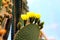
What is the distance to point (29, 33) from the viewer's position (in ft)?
3.28

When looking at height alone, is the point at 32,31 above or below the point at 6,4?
below

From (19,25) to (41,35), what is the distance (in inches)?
4.8

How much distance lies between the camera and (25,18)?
3.39ft

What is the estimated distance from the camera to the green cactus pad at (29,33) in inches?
38.7

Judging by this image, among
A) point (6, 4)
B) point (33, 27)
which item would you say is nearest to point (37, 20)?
point (33, 27)

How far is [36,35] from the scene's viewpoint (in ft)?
3.34

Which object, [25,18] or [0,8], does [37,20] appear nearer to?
[25,18]

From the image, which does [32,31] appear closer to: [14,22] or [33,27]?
[33,27]

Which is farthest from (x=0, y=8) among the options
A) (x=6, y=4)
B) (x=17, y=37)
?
(x=17, y=37)

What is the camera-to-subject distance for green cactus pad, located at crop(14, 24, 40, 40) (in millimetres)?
983

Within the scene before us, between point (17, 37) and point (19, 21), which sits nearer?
point (17, 37)

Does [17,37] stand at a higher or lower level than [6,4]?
lower

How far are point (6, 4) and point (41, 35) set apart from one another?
21 cm

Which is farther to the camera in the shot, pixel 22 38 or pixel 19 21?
pixel 19 21
